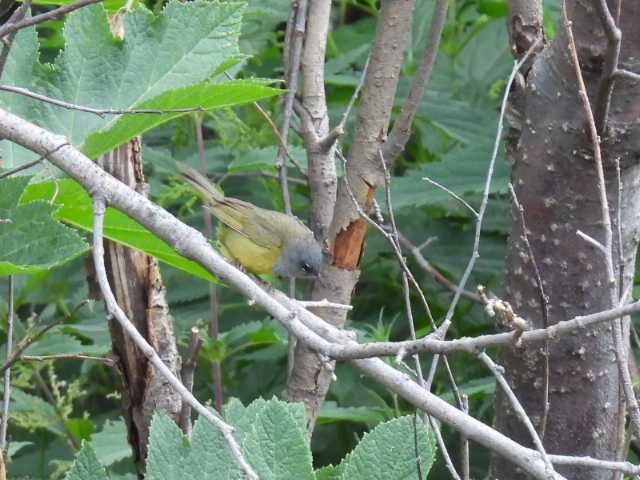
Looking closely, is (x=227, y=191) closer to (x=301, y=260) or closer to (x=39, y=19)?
(x=301, y=260)

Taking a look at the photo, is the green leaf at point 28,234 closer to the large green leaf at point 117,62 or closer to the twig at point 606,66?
the large green leaf at point 117,62

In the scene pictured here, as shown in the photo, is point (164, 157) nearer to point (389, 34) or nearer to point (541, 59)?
point (389, 34)

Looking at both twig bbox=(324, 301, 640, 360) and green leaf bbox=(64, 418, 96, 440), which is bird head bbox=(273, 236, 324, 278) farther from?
twig bbox=(324, 301, 640, 360)

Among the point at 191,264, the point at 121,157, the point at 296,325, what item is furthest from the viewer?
the point at 121,157

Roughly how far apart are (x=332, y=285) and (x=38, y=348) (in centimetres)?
101

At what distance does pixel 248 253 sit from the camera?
395 cm

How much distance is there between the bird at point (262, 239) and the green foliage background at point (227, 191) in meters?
0.10

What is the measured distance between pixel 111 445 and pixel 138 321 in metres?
0.93

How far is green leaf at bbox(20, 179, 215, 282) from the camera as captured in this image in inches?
65.2

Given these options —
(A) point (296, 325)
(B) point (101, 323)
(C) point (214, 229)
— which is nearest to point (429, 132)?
(C) point (214, 229)

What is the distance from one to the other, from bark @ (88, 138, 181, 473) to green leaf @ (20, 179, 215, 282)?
1.00ft

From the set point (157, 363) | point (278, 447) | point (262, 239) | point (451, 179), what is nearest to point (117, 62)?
point (157, 363)

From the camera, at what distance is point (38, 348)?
3051 millimetres

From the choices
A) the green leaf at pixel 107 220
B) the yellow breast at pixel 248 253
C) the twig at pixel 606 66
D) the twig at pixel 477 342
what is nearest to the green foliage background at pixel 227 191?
the green leaf at pixel 107 220
